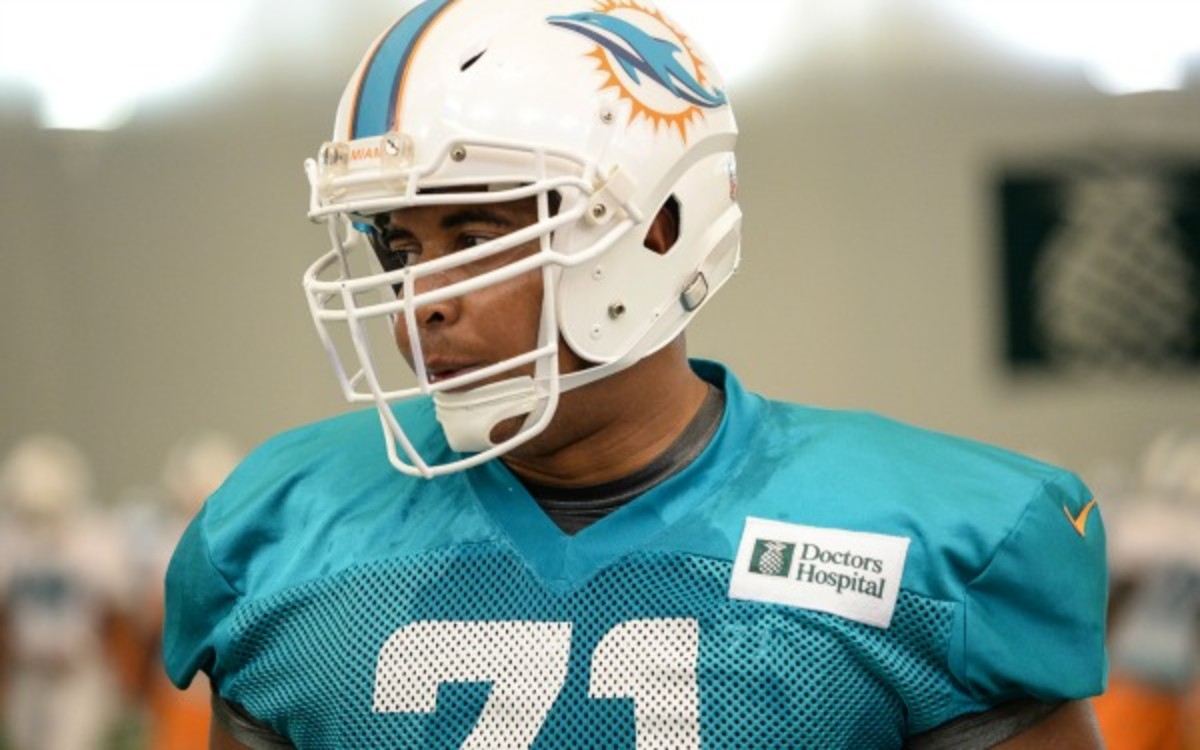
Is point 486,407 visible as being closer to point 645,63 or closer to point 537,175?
point 537,175

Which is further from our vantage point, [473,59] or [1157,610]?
[1157,610]

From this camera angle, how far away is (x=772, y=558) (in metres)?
1.75

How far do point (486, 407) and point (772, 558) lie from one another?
0.26 metres

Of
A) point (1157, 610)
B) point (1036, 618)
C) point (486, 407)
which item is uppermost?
point (486, 407)

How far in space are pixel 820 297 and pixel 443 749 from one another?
5888 millimetres

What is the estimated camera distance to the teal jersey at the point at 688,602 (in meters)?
1.71

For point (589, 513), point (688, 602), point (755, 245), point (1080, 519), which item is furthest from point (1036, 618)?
point (755, 245)

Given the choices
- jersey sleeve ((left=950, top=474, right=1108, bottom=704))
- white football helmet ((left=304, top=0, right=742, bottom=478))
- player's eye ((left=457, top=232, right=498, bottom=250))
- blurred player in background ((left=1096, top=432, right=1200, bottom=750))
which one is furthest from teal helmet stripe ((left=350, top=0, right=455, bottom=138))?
blurred player in background ((left=1096, top=432, right=1200, bottom=750))

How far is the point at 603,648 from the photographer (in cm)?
173

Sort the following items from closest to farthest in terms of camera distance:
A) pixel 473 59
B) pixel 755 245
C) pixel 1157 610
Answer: pixel 473 59 < pixel 1157 610 < pixel 755 245

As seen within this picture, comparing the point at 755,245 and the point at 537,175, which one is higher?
the point at 537,175

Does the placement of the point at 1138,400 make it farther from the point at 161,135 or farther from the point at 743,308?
the point at 161,135

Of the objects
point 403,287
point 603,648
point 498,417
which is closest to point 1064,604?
point 603,648

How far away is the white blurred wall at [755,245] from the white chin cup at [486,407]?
568 centimetres
